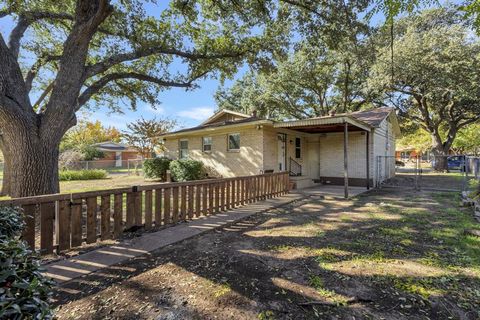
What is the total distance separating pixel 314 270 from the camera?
3293 mm

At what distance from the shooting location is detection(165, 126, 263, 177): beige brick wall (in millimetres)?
11195

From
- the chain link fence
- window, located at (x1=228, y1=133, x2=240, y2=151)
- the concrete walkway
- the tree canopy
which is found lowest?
the concrete walkway

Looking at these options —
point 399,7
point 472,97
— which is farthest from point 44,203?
point 472,97

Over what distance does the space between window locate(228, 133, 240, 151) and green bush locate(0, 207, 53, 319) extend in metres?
10.8

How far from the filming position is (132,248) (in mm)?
4012

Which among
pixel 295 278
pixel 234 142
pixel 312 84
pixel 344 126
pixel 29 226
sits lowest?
pixel 295 278

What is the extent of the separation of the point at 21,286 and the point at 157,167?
13.9m

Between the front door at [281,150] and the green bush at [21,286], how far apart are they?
10.9 m

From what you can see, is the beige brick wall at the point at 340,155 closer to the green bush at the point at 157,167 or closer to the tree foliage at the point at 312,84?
the tree foliage at the point at 312,84

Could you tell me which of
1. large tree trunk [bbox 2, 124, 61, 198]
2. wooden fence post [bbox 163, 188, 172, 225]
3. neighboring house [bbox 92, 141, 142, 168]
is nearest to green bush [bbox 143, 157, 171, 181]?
large tree trunk [bbox 2, 124, 61, 198]

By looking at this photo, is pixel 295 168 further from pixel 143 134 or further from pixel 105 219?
pixel 143 134

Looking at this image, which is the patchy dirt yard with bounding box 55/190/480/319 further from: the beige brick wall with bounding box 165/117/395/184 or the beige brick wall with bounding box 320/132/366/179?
the beige brick wall with bounding box 320/132/366/179

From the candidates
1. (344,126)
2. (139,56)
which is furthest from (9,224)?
(344,126)

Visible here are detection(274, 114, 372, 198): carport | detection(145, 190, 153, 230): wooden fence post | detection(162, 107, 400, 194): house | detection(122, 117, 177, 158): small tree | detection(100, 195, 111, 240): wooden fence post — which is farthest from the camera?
detection(122, 117, 177, 158): small tree
